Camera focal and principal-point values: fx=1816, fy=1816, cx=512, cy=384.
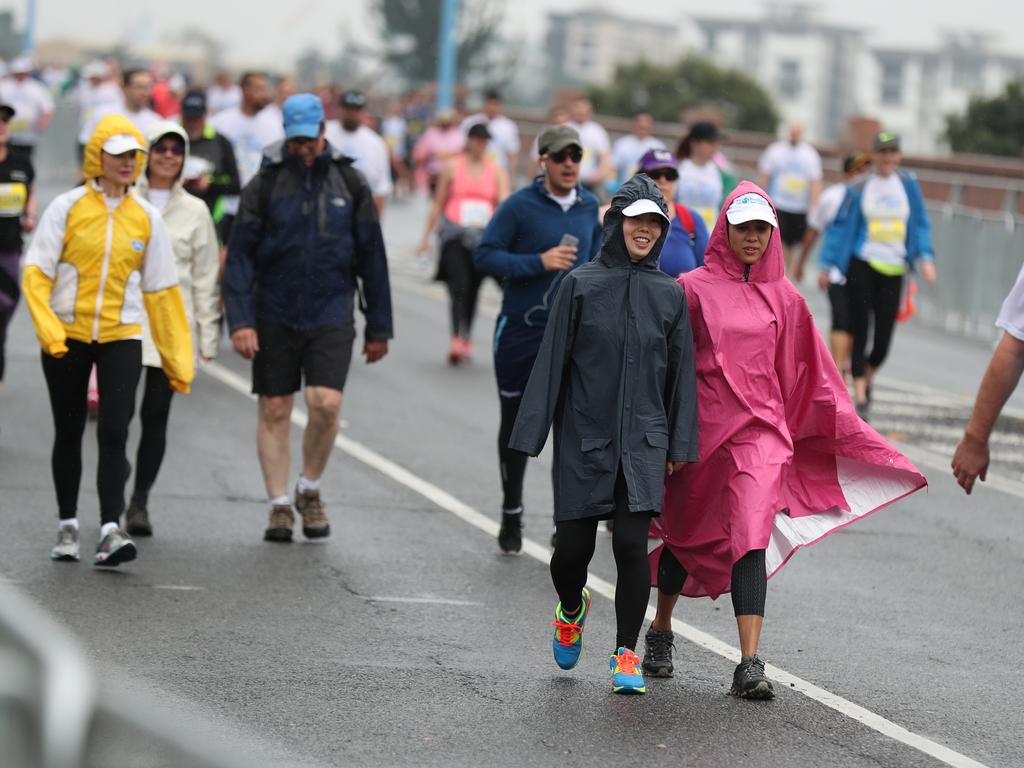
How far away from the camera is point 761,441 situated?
6176 millimetres

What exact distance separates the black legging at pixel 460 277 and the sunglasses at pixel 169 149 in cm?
608

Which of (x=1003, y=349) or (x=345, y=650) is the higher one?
(x=1003, y=349)

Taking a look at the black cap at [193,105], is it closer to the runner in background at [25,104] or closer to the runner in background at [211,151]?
the runner in background at [211,151]

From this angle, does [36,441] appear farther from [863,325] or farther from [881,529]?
[863,325]

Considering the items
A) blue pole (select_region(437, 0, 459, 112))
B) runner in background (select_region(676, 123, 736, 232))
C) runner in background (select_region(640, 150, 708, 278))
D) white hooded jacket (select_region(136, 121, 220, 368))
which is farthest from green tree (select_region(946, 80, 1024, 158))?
white hooded jacket (select_region(136, 121, 220, 368))

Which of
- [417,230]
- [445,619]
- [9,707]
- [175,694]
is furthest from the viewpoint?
[417,230]

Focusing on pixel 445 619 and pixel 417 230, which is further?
pixel 417 230

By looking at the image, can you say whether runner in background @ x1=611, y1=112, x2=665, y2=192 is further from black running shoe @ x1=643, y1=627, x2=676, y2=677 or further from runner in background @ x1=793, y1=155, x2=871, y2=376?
black running shoe @ x1=643, y1=627, x2=676, y2=677

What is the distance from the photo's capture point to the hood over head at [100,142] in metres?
7.50

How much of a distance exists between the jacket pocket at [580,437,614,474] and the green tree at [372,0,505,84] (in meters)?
89.5

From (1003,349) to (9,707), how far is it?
387 cm

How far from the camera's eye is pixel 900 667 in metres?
6.67

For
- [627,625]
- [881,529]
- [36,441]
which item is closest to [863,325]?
[881,529]

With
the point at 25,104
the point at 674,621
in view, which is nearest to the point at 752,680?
the point at 674,621
